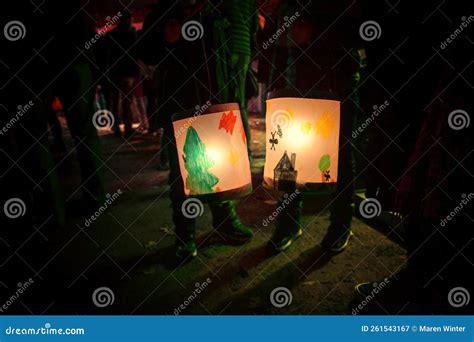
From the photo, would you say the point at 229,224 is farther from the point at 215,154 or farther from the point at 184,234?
the point at 215,154

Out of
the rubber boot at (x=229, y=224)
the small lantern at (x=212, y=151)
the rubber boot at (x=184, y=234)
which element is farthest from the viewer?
the rubber boot at (x=229, y=224)

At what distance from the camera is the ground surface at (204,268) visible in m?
2.42

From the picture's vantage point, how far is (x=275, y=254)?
3020 millimetres

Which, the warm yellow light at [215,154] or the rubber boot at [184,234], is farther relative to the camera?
the rubber boot at [184,234]

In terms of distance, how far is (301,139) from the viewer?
81.2 inches

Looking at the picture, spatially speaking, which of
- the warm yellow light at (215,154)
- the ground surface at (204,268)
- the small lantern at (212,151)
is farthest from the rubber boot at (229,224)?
the warm yellow light at (215,154)

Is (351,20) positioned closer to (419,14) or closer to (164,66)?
(419,14)

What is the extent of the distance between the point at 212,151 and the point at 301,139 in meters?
0.62

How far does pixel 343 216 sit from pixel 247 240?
105 cm

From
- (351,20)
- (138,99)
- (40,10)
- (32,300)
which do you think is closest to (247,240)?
A: (32,300)

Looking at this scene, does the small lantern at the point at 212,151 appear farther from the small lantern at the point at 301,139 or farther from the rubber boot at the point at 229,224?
the rubber boot at the point at 229,224

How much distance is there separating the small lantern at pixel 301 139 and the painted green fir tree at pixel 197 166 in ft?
1.50

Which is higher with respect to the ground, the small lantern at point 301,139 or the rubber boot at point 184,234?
the small lantern at point 301,139

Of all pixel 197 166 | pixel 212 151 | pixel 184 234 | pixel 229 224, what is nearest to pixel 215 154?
pixel 212 151
